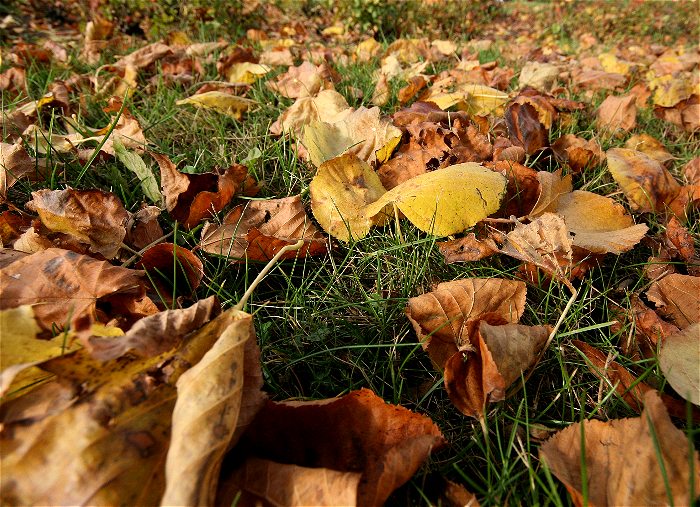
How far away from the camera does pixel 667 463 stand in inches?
24.8

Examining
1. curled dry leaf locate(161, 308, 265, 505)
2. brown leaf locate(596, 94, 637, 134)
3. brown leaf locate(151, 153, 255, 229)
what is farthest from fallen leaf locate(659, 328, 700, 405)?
brown leaf locate(596, 94, 637, 134)

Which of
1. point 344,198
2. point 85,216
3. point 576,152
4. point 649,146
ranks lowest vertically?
point 649,146

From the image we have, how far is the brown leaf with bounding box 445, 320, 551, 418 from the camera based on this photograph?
2.64 ft

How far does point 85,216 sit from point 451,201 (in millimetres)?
822

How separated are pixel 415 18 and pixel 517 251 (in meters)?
3.92

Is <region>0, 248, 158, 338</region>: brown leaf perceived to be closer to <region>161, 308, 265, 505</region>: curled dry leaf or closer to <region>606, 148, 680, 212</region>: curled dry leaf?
<region>161, 308, 265, 505</region>: curled dry leaf

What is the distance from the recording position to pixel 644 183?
4.62 ft

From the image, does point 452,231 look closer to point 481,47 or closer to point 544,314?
point 544,314

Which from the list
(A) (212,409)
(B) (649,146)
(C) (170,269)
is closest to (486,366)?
(A) (212,409)

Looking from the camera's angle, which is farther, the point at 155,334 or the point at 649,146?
the point at 649,146

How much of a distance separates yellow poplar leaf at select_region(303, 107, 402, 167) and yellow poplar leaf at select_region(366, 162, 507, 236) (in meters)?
0.35

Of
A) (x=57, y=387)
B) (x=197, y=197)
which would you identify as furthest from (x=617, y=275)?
(x=57, y=387)

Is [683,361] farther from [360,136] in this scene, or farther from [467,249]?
[360,136]

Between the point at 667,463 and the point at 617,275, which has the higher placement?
the point at 667,463
